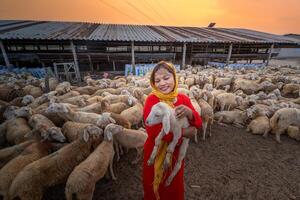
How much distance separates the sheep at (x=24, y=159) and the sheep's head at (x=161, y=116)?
2905mm

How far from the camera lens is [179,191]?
246 cm

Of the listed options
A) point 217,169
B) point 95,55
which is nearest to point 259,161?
point 217,169

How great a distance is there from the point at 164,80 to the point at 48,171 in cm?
277

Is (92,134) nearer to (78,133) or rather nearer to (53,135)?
(78,133)

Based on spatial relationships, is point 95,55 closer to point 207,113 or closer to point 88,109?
point 88,109

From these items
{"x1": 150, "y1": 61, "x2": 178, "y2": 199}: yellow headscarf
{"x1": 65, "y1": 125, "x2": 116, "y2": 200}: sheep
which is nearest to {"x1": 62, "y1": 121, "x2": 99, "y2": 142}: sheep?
{"x1": 65, "y1": 125, "x2": 116, "y2": 200}: sheep

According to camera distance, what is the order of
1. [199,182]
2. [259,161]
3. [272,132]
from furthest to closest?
1. [272,132]
2. [259,161]
3. [199,182]

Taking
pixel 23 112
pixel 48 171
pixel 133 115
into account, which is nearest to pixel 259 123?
pixel 133 115

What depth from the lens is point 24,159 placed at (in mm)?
3354

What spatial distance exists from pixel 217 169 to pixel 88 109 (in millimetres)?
4480

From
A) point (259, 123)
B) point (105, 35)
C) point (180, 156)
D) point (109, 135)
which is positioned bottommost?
point (259, 123)

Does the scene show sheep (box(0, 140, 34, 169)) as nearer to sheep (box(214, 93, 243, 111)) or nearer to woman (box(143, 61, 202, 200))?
woman (box(143, 61, 202, 200))

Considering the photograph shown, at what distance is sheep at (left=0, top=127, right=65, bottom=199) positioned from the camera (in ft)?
9.74

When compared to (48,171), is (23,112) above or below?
above
